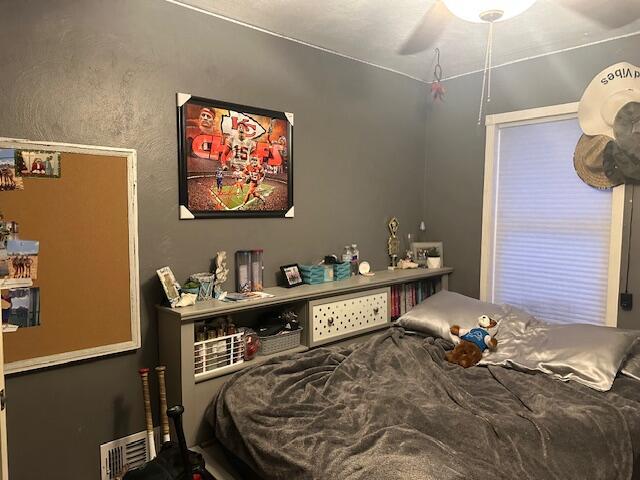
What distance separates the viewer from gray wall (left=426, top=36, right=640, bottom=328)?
2955 mm

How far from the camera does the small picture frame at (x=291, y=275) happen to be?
272 centimetres

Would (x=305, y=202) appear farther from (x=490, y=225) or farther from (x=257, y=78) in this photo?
(x=490, y=225)

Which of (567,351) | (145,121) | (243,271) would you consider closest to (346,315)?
(243,271)

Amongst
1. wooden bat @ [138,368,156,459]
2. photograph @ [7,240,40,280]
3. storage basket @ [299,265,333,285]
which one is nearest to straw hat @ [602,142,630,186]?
storage basket @ [299,265,333,285]

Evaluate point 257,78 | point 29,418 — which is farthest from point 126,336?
point 257,78

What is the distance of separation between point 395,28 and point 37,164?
6.45ft

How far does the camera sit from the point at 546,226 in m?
3.14

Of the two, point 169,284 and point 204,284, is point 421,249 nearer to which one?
point 204,284

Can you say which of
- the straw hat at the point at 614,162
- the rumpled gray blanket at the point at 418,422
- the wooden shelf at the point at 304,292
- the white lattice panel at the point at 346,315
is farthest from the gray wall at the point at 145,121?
the straw hat at the point at 614,162

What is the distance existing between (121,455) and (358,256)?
188 centimetres

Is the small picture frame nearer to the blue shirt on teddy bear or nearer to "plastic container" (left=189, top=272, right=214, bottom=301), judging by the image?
"plastic container" (left=189, top=272, right=214, bottom=301)

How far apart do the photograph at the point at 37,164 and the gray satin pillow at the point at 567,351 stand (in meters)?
2.27

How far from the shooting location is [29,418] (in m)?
1.95

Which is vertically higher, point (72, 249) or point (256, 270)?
point (72, 249)
